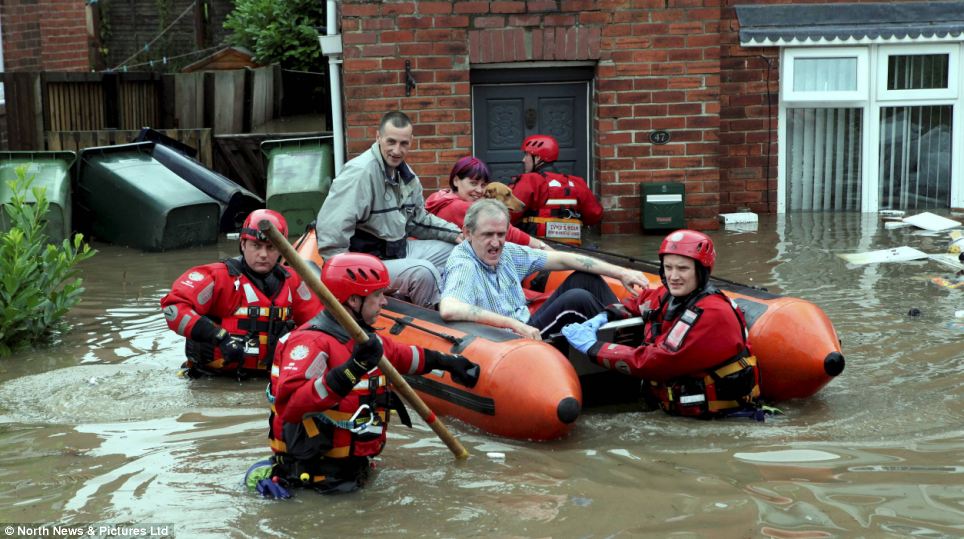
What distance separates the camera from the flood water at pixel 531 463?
4520 mm

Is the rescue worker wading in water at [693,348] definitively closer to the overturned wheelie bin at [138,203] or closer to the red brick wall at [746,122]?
the red brick wall at [746,122]

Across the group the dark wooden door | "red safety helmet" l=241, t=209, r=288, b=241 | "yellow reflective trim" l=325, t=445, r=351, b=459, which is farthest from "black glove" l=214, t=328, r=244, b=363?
the dark wooden door

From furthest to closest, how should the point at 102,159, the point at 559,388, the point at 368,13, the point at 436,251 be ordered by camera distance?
the point at 102,159 < the point at 368,13 < the point at 436,251 < the point at 559,388

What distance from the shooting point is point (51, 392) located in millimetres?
6715

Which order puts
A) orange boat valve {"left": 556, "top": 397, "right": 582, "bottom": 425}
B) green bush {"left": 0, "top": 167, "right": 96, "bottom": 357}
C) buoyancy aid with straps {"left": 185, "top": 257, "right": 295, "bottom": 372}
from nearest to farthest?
orange boat valve {"left": 556, "top": 397, "right": 582, "bottom": 425} < buoyancy aid with straps {"left": 185, "top": 257, "right": 295, "bottom": 372} < green bush {"left": 0, "top": 167, "right": 96, "bottom": 357}

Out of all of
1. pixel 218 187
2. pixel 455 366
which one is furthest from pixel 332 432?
pixel 218 187

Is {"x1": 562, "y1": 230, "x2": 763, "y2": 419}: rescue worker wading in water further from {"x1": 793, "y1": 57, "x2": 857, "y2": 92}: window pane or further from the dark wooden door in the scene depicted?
{"x1": 793, "y1": 57, "x2": 857, "y2": 92}: window pane

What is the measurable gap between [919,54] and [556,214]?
489 centimetres

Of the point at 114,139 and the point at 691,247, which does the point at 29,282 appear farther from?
the point at 114,139

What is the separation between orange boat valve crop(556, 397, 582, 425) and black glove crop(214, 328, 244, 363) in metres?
2.17

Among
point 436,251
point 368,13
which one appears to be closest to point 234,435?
point 436,251

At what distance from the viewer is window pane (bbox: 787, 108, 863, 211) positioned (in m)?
12.2

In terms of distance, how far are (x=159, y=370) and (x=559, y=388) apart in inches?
111

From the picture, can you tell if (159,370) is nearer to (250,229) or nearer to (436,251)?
(250,229)
